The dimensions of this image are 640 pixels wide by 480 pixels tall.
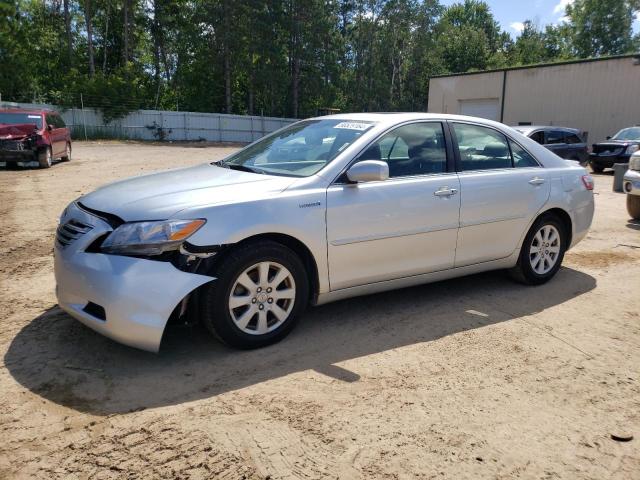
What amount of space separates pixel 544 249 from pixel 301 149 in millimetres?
2661

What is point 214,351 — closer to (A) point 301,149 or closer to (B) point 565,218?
(A) point 301,149

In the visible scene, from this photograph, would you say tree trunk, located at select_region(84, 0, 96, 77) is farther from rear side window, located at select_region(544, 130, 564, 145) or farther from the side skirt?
the side skirt

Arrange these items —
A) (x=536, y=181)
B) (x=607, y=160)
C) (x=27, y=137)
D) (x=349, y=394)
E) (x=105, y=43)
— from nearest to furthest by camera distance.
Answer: (x=349, y=394), (x=536, y=181), (x=27, y=137), (x=607, y=160), (x=105, y=43)

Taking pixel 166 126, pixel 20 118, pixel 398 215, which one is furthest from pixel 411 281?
pixel 166 126

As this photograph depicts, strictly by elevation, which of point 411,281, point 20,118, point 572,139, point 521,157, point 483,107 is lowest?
point 411,281

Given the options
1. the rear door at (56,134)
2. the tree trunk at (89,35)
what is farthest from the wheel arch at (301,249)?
the tree trunk at (89,35)

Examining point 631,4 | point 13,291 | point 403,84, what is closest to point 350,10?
point 403,84

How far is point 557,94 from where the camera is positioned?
28.4m

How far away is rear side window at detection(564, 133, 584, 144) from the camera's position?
16.7m

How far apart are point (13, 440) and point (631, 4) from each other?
66.7m

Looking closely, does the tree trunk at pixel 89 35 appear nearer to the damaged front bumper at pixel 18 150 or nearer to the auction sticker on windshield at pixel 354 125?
the damaged front bumper at pixel 18 150

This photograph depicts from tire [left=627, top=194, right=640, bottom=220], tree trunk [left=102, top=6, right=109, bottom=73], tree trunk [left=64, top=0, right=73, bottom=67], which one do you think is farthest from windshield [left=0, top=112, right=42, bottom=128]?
tree trunk [left=102, top=6, right=109, bottom=73]

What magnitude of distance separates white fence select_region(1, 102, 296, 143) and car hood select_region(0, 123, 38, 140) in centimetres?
1725

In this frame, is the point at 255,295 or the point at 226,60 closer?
the point at 255,295
